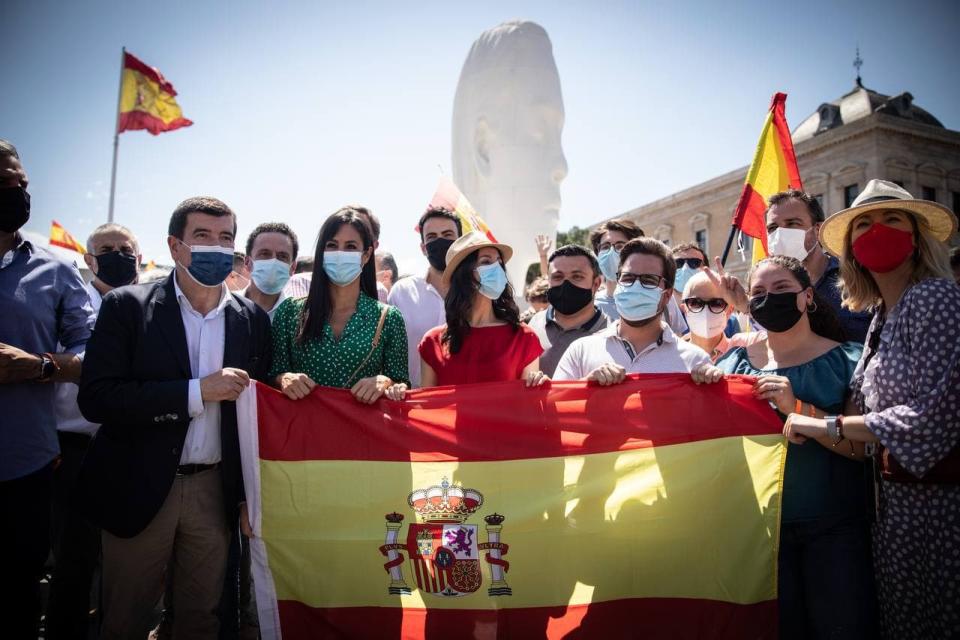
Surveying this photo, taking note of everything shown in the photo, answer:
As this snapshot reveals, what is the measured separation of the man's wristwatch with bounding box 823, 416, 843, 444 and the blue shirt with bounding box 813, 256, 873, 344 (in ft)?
2.55

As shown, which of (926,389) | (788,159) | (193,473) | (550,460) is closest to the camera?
(926,389)

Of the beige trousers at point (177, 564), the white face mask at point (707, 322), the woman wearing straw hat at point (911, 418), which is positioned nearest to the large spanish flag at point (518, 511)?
the beige trousers at point (177, 564)

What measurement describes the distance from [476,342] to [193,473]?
1569 millimetres

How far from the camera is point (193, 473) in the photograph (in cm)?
278

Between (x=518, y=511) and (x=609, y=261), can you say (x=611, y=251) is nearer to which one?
(x=609, y=261)

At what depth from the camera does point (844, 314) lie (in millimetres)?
3277

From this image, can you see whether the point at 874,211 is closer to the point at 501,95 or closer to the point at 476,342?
the point at 476,342

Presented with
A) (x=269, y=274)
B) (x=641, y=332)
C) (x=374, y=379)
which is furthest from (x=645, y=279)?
(x=269, y=274)

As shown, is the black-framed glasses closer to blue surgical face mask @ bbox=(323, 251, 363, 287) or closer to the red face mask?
the red face mask

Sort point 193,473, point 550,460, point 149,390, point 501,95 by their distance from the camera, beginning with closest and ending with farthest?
point 149,390 → point 193,473 → point 550,460 → point 501,95

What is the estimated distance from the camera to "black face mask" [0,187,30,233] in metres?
2.88

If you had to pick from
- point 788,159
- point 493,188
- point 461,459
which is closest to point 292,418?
point 461,459

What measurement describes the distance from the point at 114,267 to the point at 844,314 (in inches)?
185

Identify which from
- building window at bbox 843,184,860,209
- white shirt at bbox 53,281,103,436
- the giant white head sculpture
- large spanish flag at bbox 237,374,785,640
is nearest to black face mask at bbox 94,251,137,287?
white shirt at bbox 53,281,103,436
